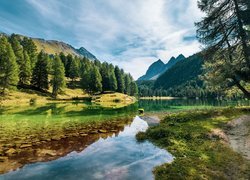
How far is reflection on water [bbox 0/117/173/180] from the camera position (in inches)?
495

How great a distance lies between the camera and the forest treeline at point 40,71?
71.3 meters

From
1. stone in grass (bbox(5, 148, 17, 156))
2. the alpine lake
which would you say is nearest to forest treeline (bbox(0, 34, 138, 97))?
the alpine lake

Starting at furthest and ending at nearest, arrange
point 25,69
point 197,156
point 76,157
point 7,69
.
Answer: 1. point 25,69
2. point 7,69
3. point 76,157
4. point 197,156

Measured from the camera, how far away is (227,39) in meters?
27.8

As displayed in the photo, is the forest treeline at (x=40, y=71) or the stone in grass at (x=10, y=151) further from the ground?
the forest treeline at (x=40, y=71)

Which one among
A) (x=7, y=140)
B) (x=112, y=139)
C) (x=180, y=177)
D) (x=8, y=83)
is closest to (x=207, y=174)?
(x=180, y=177)

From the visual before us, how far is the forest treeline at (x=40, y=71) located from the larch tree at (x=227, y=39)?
60.3 metres

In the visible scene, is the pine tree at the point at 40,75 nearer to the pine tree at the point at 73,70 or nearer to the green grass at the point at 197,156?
the pine tree at the point at 73,70

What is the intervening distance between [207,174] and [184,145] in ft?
19.4

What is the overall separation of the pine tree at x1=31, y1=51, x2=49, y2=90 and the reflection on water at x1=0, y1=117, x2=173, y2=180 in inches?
3131

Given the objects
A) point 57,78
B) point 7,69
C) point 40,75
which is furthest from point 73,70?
point 7,69

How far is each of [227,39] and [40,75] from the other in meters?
79.3

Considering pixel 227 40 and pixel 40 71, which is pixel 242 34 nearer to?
pixel 227 40

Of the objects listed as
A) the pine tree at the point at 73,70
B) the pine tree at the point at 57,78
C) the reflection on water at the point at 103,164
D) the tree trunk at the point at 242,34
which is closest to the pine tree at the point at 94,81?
the pine tree at the point at 73,70
